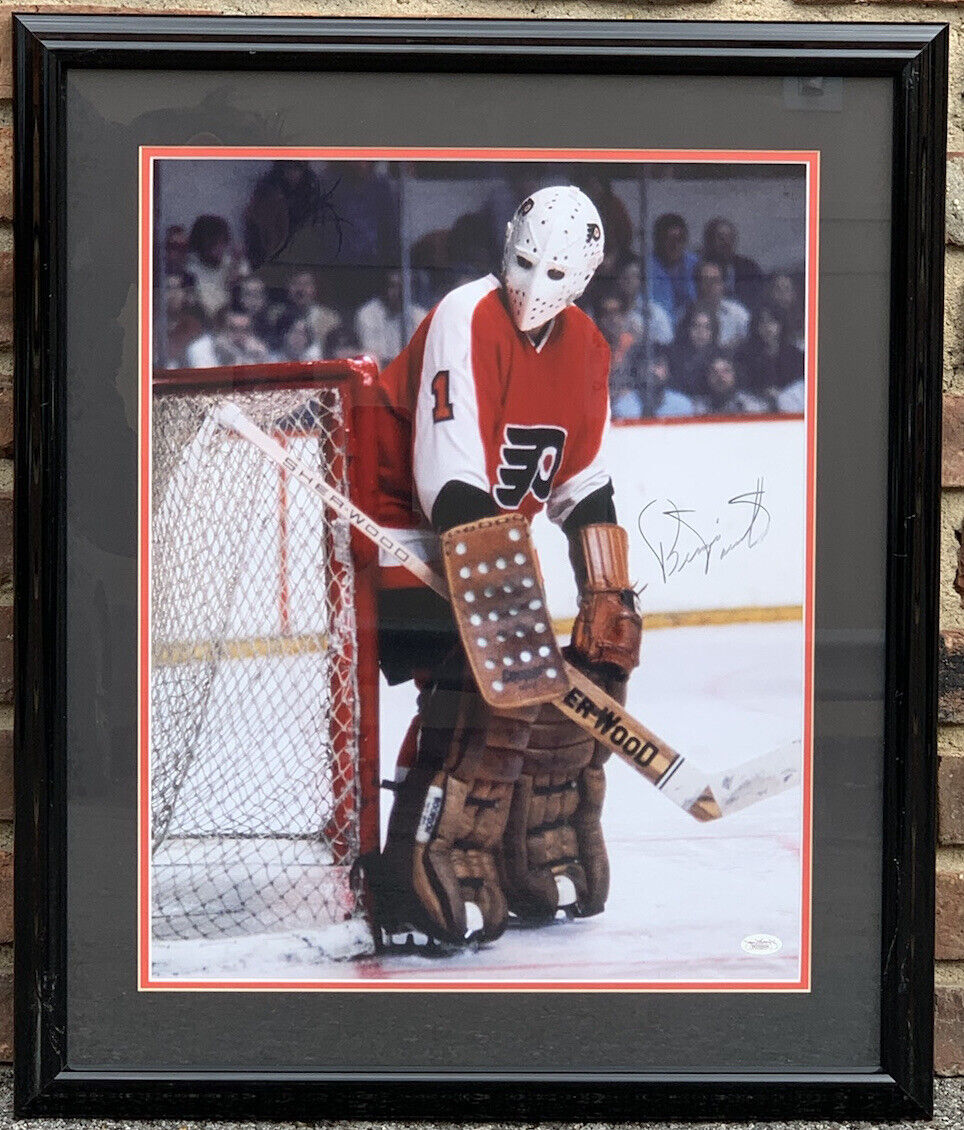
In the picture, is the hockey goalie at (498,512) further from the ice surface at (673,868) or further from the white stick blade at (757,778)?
the white stick blade at (757,778)

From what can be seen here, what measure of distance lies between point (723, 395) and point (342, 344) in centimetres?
47

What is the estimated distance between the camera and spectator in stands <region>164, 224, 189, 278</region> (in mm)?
1435

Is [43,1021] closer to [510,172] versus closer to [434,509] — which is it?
[434,509]

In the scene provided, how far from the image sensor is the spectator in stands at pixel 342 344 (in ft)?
4.73

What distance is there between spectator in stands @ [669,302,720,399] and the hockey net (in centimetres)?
37

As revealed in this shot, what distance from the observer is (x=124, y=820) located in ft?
4.81

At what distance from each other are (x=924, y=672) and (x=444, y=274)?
0.76 m

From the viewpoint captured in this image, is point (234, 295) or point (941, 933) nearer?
point (234, 295)

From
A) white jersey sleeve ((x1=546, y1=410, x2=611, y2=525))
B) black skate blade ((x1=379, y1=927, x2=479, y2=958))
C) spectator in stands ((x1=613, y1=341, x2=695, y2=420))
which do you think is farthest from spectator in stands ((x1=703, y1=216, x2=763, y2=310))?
black skate blade ((x1=379, y1=927, x2=479, y2=958))

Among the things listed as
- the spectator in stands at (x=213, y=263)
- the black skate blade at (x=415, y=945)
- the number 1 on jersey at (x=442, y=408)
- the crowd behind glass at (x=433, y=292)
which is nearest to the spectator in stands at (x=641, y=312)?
the crowd behind glass at (x=433, y=292)

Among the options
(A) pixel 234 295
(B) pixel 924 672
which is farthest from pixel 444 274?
(B) pixel 924 672

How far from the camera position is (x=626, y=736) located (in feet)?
4.82

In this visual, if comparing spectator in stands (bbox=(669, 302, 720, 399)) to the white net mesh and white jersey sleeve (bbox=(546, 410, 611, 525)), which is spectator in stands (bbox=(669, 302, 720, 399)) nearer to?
white jersey sleeve (bbox=(546, 410, 611, 525))
